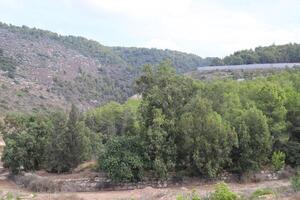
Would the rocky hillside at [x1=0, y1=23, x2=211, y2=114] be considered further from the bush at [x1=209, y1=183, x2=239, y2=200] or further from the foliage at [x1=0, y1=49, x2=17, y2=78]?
the bush at [x1=209, y1=183, x2=239, y2=200]

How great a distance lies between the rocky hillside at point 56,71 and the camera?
10081 cm

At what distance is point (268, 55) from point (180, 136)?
7609 centimetres

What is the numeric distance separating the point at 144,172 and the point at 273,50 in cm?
8165

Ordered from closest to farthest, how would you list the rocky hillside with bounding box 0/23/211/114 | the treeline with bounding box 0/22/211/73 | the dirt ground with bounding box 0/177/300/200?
1. the dirt ground with bounding box 0/177/300/200
2. the rocky hillside with bounding box 0/23/211/114
3. the treeline with bounding box 0/22/211/73

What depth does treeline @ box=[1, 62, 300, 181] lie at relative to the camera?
34469 mm

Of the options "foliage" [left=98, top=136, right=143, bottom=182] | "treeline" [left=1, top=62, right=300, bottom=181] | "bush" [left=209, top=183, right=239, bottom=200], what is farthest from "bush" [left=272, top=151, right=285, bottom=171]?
"bush" [left=209, top=183, right=239, bottom=200]

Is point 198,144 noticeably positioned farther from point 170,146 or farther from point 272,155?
point 272,155

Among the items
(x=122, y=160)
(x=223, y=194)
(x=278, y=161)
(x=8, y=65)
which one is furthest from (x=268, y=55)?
(x=223, y=194)

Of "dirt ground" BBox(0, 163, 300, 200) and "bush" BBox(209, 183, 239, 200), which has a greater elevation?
"bush" BBox(209, 183, 239, 200)

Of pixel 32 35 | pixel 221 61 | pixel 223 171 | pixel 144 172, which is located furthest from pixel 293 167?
pixel 32 35

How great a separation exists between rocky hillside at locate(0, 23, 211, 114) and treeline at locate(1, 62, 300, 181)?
1872 inches

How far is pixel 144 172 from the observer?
3509cm

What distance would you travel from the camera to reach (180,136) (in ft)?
116

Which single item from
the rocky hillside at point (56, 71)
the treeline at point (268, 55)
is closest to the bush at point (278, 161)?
the rocky hillside at point (56, 71)
